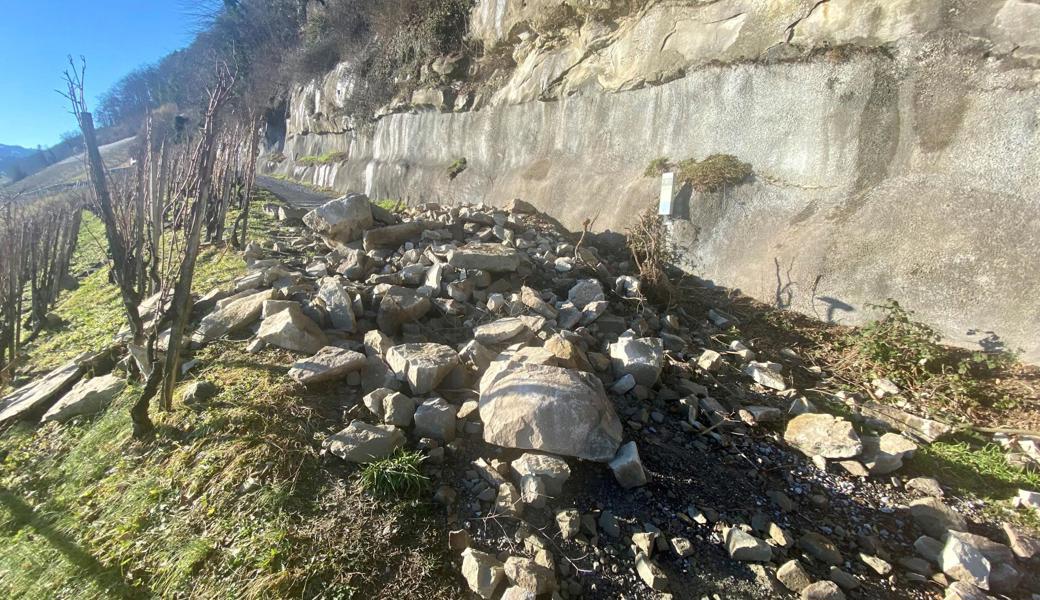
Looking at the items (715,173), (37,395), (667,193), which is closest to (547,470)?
(37,395)

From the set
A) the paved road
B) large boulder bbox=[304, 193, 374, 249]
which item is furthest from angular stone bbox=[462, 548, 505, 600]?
the paved road

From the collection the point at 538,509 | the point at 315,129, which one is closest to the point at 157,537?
the point at 538,509

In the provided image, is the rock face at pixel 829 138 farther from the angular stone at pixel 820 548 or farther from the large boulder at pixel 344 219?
the large boulder at pixel 344 219

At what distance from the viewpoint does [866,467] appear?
2.40 metres

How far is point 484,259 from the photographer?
385cm

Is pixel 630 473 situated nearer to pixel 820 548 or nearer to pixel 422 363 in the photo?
pixel 820 548

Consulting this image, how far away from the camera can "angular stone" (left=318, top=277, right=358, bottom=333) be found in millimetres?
3160

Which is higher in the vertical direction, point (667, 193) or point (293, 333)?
point (667, 193)

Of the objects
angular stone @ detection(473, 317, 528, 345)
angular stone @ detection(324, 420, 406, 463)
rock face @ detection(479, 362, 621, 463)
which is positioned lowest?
angular stone @ detection(324, 420, 406, 463)

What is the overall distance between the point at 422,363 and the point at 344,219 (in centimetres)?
248

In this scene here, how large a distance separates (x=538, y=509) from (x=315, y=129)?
62.6 feet

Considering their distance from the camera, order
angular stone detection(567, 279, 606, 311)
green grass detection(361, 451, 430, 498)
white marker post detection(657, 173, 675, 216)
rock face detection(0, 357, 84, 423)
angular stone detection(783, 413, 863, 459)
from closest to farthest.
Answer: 1. green grass detection(361, 451, 430, 498)
2. angular stone detection(783, 413, 863, 459)
3. rock face detection(0, 357, 84, 423)
4. angular stone detection(567, 279, 606, 311)
5. white marker post detection(657, 173, 675, 216)

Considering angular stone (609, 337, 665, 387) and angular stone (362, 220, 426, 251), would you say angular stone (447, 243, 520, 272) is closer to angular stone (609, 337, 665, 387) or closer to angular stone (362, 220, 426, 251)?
angular stone (362, 220, 426, 251)

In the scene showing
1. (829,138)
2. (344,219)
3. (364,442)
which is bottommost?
(364,442)
